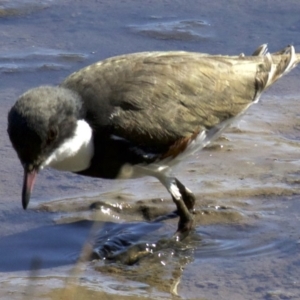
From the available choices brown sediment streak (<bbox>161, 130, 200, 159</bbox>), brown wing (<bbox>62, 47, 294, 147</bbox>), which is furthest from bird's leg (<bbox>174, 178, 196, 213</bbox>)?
brown wing (<bbox>62, 47, 294, 147</bbox>)

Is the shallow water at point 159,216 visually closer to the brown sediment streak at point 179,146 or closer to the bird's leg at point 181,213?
the bird's leg at point 181,213

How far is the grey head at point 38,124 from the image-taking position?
6.70 m

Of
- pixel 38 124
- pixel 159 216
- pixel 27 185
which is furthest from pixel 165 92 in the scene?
pixel 27 185

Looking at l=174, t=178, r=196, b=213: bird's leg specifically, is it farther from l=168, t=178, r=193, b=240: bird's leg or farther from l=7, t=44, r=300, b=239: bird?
l=168, t=178, r=193, b=240: bird's leg

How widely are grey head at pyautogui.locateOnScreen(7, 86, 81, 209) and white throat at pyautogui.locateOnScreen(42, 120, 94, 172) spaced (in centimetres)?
5

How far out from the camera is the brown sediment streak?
756cm

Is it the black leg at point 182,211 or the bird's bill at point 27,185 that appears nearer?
the bird's bill at point 27,185

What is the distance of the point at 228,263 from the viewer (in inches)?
280

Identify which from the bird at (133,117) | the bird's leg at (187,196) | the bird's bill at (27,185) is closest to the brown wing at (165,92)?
the bird at (133,117)

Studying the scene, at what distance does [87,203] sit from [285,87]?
3251 millimetres

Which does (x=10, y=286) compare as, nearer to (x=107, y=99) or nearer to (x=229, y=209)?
(x=107, y=99)

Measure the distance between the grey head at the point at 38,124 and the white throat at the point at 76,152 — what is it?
0.05 meters

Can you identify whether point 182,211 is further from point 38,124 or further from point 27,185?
point 38,124

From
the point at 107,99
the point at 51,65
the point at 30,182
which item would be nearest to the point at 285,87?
the point at 51,65
